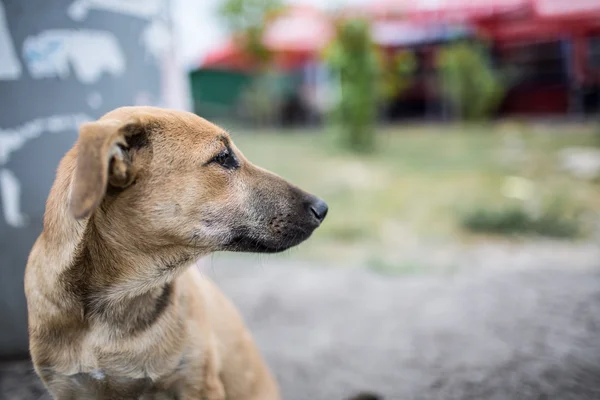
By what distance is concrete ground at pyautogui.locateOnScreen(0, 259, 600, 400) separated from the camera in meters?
3.08

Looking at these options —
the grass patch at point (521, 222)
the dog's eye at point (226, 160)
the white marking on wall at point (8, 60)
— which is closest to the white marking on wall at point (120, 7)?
the white marking on wall at point (8, 60)

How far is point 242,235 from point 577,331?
2.60 meters

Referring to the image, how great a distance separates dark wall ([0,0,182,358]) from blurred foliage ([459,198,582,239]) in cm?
440

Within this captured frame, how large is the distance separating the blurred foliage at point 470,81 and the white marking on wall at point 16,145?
469 inches

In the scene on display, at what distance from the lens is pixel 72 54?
3197mm

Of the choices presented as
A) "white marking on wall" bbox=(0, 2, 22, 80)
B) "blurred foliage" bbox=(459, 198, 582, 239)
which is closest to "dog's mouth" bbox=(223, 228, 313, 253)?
"white marking on wall" bbox=(0, 2, 22, 80)

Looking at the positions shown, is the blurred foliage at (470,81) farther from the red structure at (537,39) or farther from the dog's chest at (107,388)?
the dog's chest at (107,388)

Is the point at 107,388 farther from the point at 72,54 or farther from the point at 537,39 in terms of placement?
the point at 537,39

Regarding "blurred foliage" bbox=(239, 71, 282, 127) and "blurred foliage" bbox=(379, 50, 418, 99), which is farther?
"blurred foliage" bbox=(239, 71, 282, 127)

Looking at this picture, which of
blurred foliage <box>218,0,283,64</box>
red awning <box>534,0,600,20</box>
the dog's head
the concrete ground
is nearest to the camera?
the dog's head

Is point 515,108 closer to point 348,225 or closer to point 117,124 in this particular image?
point 348,225

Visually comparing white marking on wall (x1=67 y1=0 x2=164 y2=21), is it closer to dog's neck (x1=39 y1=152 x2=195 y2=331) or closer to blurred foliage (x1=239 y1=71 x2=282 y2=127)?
dog's neck (x1=39 y1=152 x2=195 y2=331)

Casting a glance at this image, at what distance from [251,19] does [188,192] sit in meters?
17.1

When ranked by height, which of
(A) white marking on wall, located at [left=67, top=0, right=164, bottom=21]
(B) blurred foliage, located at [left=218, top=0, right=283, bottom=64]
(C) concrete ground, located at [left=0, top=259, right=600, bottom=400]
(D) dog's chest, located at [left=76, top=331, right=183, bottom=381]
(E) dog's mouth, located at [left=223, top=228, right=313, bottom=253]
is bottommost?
(C) concrete ground, located at [left=0, top=259, right=600, bottom=400]
